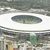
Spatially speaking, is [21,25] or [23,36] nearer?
[23,36]

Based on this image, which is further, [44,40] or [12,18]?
[12,18]

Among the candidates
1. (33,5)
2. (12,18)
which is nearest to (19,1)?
(33,5)

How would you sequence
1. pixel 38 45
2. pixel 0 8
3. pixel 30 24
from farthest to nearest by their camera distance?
1. pixel 0 8
2. pixel 30 24
3. pixel 38 45

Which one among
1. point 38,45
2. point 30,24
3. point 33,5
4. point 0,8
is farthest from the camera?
point 33,5

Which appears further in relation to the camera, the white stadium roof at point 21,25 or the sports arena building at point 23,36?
the white stadium roof at point 21,25

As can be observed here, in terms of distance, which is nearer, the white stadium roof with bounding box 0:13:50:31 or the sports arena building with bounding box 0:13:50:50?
the sports arena building with bounding box 0:13:50:50

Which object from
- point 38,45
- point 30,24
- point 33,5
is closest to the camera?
point 38,45

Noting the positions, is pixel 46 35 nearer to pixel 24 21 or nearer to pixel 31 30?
pixel 31 30

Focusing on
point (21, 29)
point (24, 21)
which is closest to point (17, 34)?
point (21, 29)

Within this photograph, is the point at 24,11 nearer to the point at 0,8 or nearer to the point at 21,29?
the point at 0,8

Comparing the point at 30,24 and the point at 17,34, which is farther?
the point at 30,24
